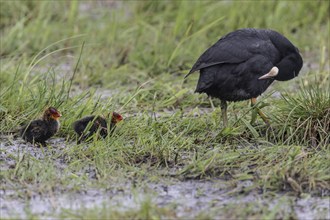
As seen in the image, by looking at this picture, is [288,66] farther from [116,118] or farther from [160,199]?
[160,199]

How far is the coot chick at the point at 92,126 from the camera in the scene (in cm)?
596

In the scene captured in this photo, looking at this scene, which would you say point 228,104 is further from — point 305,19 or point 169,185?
point 305,19

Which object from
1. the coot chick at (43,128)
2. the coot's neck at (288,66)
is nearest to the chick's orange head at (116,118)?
the coot chick at (43,128)

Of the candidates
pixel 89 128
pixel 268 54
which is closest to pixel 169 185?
pixel 89 128

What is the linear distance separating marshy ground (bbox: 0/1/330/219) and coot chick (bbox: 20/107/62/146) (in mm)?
74

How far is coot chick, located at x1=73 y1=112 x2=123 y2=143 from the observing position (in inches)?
235

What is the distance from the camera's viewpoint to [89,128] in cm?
595

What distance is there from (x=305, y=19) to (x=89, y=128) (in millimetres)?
4242

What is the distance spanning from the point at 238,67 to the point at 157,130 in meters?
0.75

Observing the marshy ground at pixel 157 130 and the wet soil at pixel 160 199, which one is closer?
the wet soil at pixel 160 199

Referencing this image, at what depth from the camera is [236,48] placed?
6266 mm

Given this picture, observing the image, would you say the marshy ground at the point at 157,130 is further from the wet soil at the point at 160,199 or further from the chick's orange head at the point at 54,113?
the chick's orange head at the point at 54,113


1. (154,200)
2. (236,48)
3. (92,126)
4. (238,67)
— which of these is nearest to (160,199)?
(154,200)

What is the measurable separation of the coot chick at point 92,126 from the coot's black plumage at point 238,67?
655 millimetres
